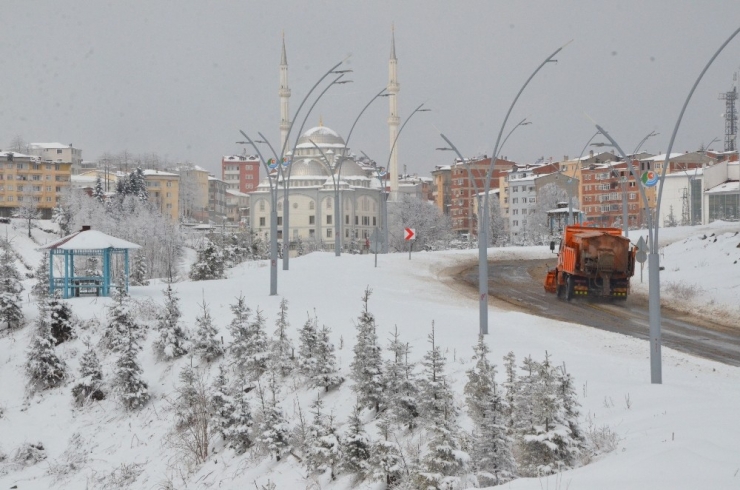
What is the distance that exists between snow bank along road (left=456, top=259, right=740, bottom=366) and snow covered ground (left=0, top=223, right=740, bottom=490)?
144 cm

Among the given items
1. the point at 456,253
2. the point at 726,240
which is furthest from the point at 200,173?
the point at 726,240

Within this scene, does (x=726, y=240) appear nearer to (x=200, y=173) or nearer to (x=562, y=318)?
(x=562, y=318)

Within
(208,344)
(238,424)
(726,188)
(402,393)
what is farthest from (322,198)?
(402,393)

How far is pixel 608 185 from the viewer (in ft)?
449

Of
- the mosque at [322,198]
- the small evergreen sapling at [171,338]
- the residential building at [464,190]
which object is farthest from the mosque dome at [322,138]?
the small evergreen sapling at [171,338]

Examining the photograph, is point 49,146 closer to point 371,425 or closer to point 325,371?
point 325,371

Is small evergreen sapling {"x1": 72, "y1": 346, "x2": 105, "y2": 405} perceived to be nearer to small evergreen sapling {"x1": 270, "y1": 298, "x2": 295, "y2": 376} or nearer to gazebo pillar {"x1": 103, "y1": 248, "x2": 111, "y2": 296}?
small evergreen sapling {"x1": 270, "y1": 298, "x2": 295, "y2": 376}

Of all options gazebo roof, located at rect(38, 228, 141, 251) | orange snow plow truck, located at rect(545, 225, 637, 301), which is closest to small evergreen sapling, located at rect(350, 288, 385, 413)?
gazebo roof, located at rect(38, 228, 141, 251)

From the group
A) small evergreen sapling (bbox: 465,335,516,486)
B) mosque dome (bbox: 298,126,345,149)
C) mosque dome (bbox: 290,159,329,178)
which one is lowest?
small evergreen sapling (bbox: 465,335,516,486)

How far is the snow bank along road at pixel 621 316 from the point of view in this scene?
71.1ft

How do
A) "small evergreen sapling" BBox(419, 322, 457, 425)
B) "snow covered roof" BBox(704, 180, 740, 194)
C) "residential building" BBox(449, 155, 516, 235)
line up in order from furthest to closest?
"residential building" BBox(449, 155, 516, 235), "snow covered roof" BBox(704, 180, 740, 194), "small evergreen sapling" BBox(419, 322, 457, 425)

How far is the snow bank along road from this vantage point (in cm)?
2167

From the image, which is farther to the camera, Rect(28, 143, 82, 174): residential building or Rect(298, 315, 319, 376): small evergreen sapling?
Rect(28, 143, 82, 174): residential building

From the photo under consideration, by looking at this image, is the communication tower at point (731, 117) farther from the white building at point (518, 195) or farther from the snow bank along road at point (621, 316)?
the snow bank along road at point (621, 316)
